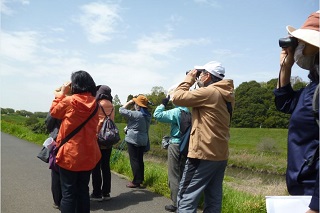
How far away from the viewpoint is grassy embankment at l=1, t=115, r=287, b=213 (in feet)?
15.6

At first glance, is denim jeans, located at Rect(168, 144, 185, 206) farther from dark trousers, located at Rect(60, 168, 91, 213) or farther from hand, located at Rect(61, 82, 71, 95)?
hand, located at Rect(61, 82, 71, 95)

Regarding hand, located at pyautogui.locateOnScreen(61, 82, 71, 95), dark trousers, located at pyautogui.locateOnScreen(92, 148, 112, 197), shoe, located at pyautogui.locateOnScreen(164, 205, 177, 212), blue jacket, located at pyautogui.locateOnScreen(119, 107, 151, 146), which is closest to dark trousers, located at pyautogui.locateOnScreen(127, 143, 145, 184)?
blue jacket, located at pyautogui.locateOnScreen(119, 107, 151, 146)

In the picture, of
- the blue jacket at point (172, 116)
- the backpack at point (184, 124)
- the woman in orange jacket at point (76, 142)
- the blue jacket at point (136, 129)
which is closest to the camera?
the woman in orange jacket at point (76, 142)

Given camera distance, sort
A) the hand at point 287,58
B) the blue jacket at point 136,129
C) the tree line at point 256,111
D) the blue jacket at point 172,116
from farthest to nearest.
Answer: the tree line at point 256,111 < the blue jacket at point 136,129 < the blue jacket at point 172,116 < the hand at point 287,58

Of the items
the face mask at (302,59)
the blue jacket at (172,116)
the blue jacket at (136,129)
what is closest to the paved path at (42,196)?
the blue jacket at (136,129)

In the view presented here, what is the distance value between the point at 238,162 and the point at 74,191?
17.7m

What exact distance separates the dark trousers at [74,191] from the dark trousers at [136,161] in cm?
202

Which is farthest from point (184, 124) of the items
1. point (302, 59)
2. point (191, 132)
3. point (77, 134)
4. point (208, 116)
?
point (302, 59)

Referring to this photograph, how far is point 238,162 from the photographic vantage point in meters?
20.5

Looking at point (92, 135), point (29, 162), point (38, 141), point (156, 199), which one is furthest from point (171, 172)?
point (38, 141)

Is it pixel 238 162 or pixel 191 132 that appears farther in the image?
pixel 238 162

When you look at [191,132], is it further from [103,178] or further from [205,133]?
[103,178]

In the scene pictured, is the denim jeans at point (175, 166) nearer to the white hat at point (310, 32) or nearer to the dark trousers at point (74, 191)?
the dark trousers at point (74, 191)

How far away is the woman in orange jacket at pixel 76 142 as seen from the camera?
381 cm
